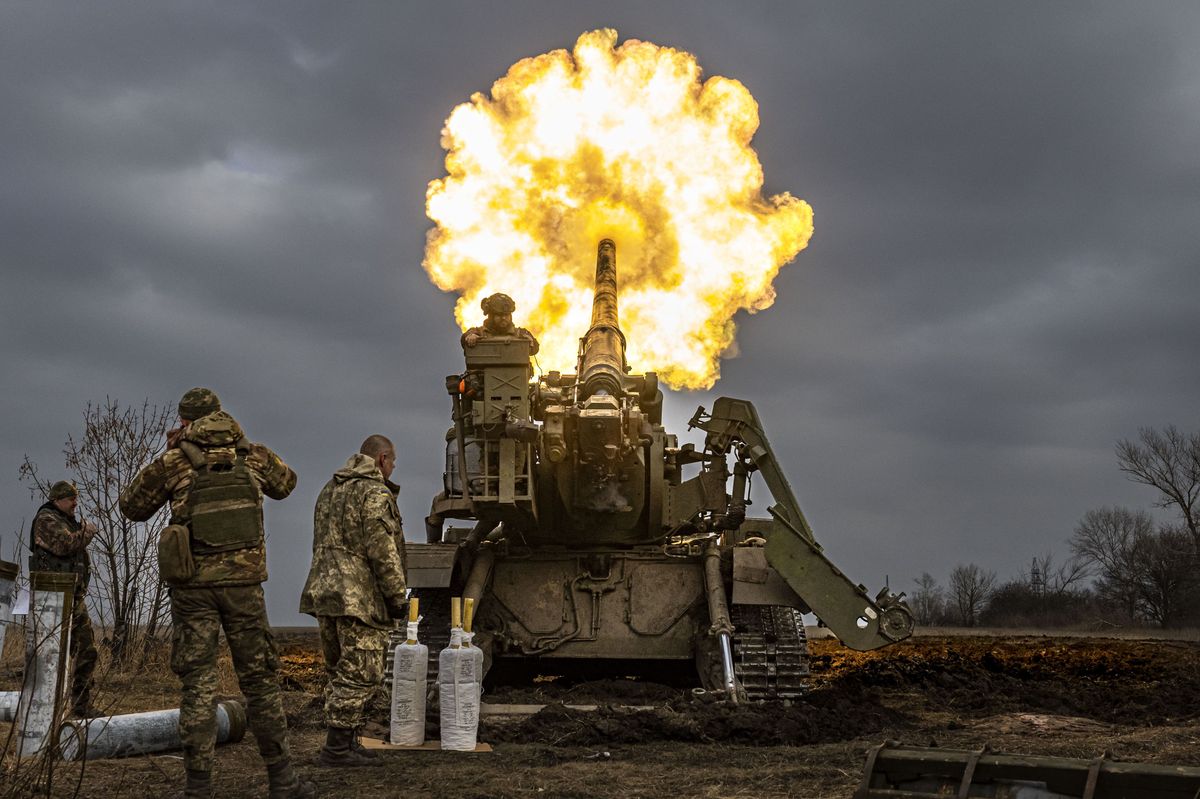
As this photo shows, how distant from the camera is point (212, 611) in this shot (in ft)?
21.5

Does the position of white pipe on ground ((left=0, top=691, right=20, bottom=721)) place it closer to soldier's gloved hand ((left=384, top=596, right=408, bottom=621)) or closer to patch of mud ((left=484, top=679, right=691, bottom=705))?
soldier's gloved hand ((left=384, top=596, right=408, bottom=621))

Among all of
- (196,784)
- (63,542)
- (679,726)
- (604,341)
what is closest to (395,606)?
(196,784)

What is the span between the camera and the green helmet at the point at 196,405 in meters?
6.91

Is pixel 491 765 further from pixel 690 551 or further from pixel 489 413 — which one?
pixel 690 551

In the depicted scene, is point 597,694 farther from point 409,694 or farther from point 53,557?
point 53,557

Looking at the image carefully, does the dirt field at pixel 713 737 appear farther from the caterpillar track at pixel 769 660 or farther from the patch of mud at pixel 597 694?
the caterpillar track at pixel 769 660

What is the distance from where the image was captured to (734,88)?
16188mm

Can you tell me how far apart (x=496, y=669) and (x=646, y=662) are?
1945mm

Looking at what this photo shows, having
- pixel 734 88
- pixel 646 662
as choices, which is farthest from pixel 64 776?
pixel 734 88

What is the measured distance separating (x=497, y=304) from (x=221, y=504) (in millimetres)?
5516

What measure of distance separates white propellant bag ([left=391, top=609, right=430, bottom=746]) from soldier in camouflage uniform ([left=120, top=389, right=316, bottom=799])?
2.06 m

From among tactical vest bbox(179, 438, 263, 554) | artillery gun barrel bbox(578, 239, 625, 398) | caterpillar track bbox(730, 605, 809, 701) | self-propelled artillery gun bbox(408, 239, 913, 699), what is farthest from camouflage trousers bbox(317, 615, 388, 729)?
artillery gun barrel bbox(578, 239, 625, 398)

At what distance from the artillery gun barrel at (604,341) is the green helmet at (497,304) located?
3.77ft

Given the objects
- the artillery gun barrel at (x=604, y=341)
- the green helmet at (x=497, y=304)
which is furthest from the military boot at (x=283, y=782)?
the artillery gun barrel at (x=604, y=341)
